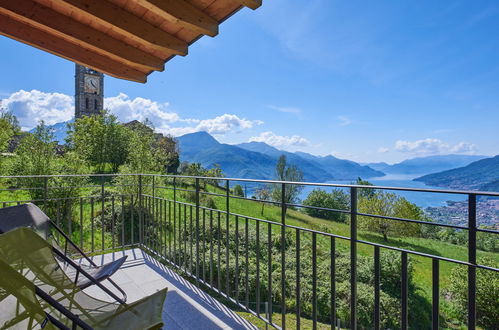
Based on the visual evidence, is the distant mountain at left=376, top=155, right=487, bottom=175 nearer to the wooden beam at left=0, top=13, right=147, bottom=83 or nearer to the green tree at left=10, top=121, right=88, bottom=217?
the green tree at left=10, top=121, right=88, bottom=217

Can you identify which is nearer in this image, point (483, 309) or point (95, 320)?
point (95, 320)

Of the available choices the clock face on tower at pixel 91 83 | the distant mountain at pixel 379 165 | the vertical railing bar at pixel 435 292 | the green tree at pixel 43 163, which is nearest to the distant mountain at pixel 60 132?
the green tree at pixel 43 163

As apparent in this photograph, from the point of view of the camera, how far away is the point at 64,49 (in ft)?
8.89

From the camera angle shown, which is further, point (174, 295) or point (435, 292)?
point (174, 295)

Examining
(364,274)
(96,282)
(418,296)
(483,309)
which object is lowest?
(418,296)

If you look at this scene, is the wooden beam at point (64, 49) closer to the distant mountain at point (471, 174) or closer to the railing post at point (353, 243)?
the railing post at point (353, 243)

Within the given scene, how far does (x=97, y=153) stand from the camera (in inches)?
926

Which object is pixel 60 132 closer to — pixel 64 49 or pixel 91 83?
pixel 64 49

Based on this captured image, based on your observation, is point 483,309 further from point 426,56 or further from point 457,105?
point 426,56

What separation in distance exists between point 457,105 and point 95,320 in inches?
2361

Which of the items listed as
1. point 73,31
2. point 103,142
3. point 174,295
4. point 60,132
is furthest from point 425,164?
point 73,31

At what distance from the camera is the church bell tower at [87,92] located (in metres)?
41.8

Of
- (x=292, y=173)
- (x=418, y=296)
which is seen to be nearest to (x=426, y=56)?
(x=292, y=173)

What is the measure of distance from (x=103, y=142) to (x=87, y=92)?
24194mm
